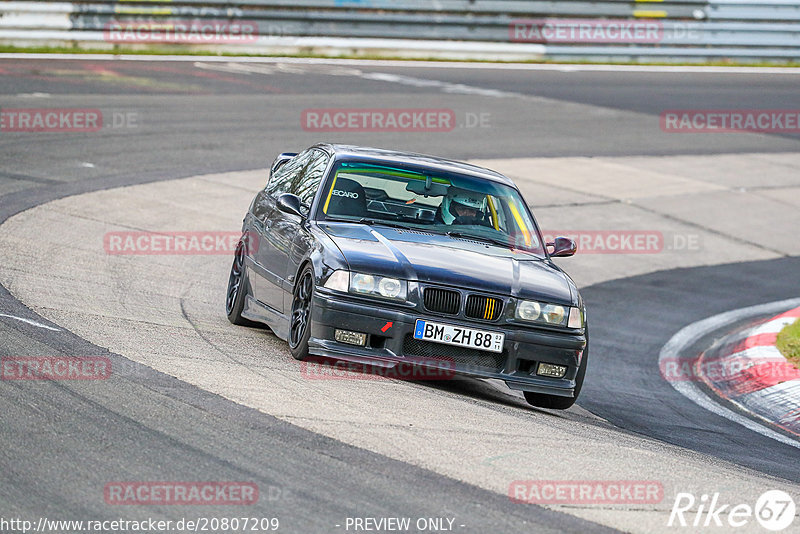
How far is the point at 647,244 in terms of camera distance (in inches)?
659

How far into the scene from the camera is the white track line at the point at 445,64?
26.1 metres

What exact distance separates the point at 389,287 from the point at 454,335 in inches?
20.1

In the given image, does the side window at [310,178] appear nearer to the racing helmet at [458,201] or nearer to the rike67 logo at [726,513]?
the racing helmet at [458,201]

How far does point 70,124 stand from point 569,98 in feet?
39.0

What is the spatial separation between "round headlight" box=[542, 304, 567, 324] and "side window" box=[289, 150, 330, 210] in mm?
2098

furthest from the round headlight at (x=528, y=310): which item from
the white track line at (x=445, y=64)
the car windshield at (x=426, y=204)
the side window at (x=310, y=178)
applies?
the white track line at (x=445, y=64)

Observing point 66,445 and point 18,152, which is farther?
point 18,152

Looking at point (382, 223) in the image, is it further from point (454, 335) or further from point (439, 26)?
point (439, 26)

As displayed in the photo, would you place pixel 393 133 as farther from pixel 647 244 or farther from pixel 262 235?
pixel 262 235

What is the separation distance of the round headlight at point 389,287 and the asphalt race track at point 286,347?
58 centimetres

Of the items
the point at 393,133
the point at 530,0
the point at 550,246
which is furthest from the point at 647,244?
the point at 530,0

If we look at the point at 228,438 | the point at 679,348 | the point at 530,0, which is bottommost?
the point at 679,348

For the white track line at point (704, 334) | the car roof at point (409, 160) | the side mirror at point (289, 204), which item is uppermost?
the car roof at point (409, 160)

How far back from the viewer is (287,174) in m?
10.5
